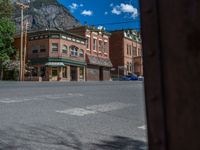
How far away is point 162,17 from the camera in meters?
1.46

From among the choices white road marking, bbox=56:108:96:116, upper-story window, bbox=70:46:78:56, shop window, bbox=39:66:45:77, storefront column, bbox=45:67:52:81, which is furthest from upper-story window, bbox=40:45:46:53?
white road marking, bbox=56:108:96:116

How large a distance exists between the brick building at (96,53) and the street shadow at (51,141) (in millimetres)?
48394

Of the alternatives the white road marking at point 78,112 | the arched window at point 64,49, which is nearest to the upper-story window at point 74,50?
the arched window at point 64,49

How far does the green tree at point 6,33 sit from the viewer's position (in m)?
49.9

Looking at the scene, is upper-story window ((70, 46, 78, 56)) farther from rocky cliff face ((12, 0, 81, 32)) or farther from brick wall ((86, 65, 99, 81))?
rocky cliff face ((12, 0, 81, 32))

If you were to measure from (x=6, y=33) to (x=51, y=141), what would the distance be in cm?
4818

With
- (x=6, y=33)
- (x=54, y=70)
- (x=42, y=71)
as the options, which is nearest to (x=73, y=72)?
(x=54, y=70)

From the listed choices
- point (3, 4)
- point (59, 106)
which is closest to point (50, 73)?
point (3, 4)

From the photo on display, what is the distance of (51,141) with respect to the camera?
19.3 feet

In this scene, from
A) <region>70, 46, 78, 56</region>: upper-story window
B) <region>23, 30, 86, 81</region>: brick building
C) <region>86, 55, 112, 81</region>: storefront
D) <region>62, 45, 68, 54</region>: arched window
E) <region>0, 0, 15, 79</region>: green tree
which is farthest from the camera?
<region>86, 55, 112, 81</region>: storefront

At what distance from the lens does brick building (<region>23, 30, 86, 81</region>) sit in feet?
159

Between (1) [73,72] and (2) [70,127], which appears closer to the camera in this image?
(2) [70,127]

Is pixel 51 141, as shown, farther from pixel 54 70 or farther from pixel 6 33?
pixel 6 33

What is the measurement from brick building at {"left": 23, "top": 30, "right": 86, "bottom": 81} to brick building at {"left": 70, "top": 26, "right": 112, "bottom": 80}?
3887 millimetres
